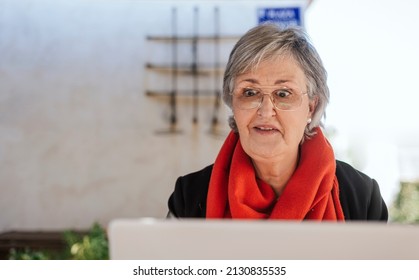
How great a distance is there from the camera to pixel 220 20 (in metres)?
1.57

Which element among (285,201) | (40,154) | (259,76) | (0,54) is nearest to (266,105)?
(259,76)

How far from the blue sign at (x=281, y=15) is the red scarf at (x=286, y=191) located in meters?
0.31

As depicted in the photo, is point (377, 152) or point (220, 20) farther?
point (220, 20)

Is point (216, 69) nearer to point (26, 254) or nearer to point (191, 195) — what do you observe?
point (191, 195)

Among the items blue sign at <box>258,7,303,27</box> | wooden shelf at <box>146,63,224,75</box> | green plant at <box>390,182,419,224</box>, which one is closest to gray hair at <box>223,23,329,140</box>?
blue sign at <box>258,7,303,27</box>

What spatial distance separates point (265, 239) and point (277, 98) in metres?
0.56

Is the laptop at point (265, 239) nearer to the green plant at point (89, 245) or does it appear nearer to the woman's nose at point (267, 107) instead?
the woman's nose at point (267, 107)

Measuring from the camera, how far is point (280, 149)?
3.48 feet

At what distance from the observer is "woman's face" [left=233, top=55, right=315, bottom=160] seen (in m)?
1.03

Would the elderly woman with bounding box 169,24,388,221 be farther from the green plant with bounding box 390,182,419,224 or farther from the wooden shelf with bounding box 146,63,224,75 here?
the wooden shelf with bounding box 146,63,224,75

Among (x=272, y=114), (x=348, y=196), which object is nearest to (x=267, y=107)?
(x=272, y=114)

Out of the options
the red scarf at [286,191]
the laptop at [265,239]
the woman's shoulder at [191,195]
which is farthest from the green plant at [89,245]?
the laptop at [265,239]

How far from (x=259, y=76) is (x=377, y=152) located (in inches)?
20.0

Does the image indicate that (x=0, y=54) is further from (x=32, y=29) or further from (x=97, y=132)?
(x=97, y=132)
